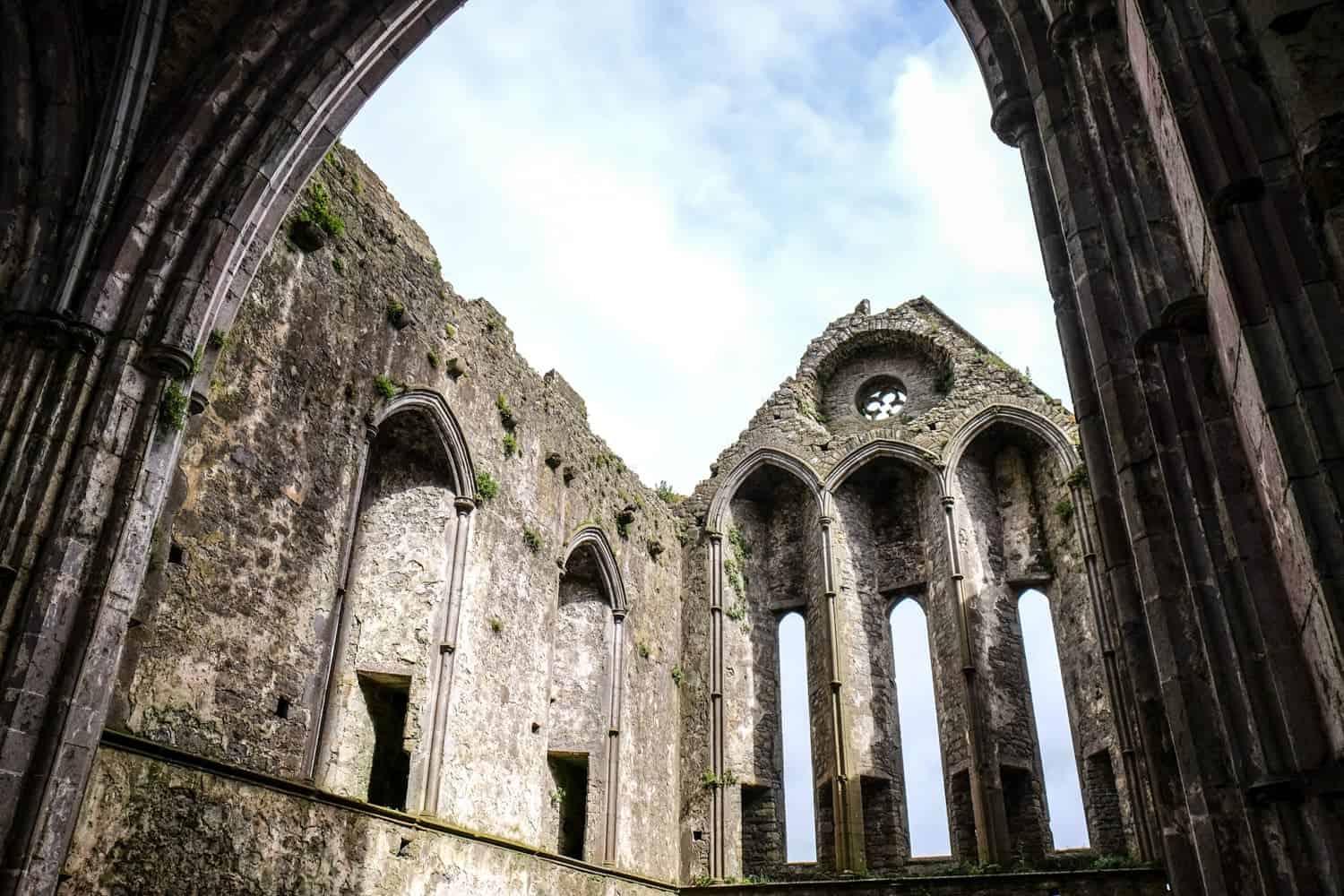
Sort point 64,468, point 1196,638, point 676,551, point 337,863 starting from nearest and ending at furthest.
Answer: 1. point 1196,638
2. point 64,468
3. point 337,863
4. point 676,551

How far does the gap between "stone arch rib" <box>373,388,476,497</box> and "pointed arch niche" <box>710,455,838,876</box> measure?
5.30 metres

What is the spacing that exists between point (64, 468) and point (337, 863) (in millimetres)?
3324

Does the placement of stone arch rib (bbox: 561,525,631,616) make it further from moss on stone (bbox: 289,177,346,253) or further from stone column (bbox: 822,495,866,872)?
moss on stone (bbox: 289,177,346,253)

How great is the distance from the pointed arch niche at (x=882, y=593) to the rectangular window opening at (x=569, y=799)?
357 cm

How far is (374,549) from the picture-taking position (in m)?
9.18

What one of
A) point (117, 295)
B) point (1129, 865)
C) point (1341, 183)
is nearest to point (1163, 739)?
point (1341, 183)

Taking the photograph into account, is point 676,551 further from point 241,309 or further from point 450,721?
point 241,309

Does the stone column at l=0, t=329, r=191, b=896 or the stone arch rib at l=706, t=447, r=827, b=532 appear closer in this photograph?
the stone column at l=0, t=329, r=191, b=896

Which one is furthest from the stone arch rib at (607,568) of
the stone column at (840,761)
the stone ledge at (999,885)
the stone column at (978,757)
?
the stone column at (978,757)

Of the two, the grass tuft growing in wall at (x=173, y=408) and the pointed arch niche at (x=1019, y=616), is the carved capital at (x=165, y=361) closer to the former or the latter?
the grass tuft growing in wall at (x=173, y=408)

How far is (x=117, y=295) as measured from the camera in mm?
5910

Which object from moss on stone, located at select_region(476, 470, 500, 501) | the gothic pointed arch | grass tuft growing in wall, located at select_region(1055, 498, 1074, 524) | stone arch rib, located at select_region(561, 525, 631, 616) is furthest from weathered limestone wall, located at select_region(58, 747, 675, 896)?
grass tuft growing in wall, located at select_region(1055, 498, 1074, 524)

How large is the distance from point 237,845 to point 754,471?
9.95 m

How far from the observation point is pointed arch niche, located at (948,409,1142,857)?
38.5 ft
